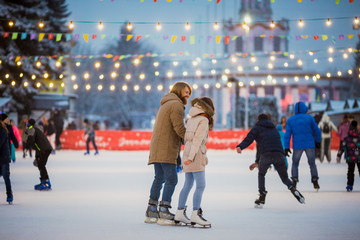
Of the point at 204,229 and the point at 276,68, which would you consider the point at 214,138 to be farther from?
the point at 276,68

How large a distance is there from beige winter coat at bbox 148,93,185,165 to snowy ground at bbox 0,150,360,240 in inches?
33.8

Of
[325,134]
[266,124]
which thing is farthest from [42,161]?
[325,134]

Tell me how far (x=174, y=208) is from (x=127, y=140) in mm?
26734

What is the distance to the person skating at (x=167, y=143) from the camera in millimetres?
8539

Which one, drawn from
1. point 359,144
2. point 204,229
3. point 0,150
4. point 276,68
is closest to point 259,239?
point 204,229

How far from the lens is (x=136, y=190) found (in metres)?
13.3

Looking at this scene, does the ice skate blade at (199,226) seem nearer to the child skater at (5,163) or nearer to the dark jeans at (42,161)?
the child skater at (5,163)

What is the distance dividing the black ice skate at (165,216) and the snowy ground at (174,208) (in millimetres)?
163

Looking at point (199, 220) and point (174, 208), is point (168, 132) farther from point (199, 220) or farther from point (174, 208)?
point (174, 208)

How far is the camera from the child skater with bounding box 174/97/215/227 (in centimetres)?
836

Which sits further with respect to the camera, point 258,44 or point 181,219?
point 258,44

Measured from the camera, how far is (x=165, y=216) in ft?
28.5

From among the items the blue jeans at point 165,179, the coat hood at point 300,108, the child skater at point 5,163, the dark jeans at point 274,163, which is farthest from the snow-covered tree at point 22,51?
the blue jeans at point 165,179

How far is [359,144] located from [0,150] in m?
6.37
